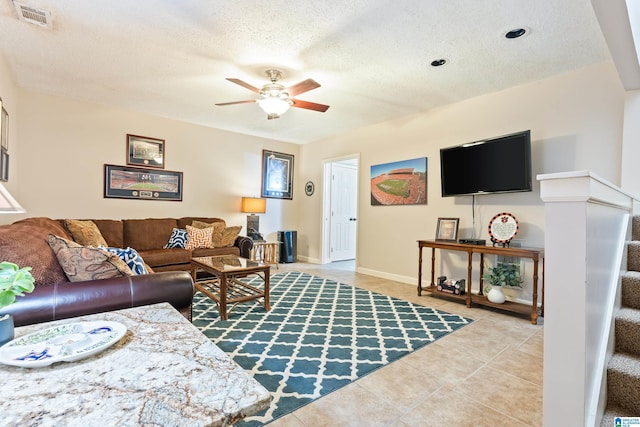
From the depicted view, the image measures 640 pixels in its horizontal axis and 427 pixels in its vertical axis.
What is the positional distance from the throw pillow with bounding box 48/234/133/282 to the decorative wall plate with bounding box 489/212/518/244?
3.46 m

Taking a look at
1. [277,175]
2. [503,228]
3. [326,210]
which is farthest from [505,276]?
[277,175]

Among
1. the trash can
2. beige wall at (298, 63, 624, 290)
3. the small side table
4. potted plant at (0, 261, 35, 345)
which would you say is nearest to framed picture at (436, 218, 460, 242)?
beige wall at (298, 63, 624, 290)

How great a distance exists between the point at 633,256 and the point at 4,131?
5.55 metres

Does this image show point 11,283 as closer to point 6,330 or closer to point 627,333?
point 6,330

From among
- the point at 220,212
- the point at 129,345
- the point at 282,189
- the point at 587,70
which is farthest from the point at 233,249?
the point at 587,70

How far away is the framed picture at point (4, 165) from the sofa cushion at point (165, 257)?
1.51 m

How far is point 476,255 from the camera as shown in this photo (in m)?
3.69

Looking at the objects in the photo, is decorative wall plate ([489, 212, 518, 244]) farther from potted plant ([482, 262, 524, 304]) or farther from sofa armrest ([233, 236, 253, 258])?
sofa armrest ([233, 236, 253, 258])

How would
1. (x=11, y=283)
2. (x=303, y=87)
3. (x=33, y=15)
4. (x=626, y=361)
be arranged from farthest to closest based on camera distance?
1. (x=303, y=87)
2. (x=33, y=15)
3. (x=626, y=361)
4. (x=11, y=283)

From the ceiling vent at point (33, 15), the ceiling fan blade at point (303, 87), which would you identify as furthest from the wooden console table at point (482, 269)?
the ceiling vent at point (33, 15)

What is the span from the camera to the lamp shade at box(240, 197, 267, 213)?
5.49 m

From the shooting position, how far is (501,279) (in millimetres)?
3223

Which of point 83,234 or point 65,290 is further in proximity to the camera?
point 83,234

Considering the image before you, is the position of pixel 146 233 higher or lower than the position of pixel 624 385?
higher
